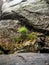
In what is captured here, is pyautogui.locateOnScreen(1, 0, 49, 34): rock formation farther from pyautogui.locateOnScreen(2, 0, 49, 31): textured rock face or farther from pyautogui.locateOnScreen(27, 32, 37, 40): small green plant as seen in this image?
pyautogui.locateOnScreen(27, 32, 37, 40): small green plant

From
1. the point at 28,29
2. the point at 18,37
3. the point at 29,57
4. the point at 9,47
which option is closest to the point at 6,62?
the point at 29,57

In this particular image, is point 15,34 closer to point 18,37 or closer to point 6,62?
point 18,37

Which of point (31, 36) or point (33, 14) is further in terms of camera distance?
point (33, 14)

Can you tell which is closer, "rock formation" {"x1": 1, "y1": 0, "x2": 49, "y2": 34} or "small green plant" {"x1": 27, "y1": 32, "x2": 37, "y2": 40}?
"small green plant" {"x1": 27, "y1": 32, "x2": 37, "y2": 40}

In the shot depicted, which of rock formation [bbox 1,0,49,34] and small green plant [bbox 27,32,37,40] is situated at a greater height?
rock formation [bbox 1,0,49,34]

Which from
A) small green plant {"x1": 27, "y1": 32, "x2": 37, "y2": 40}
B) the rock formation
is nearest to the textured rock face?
the rock formation

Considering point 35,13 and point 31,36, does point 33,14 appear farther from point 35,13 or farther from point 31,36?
point 31,36

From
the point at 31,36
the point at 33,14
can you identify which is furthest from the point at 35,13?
the point at 31,36

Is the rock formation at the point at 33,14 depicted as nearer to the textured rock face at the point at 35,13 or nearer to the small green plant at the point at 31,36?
the textured rock face at the point at 35,13
